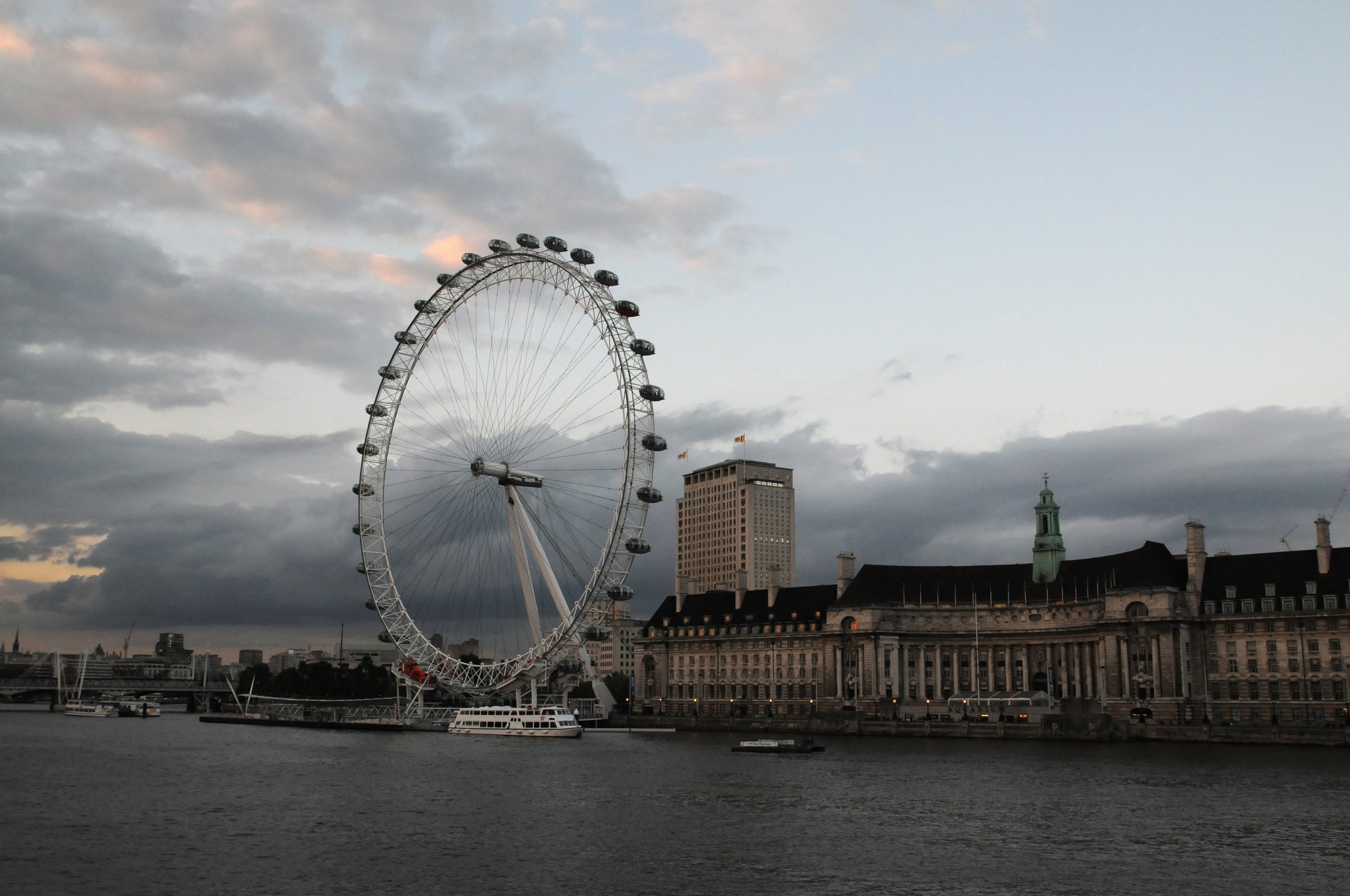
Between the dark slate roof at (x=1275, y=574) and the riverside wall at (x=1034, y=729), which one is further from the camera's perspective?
the dark slate roof at (x=1275, y=574)

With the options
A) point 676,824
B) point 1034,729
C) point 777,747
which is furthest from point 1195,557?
point 676,824

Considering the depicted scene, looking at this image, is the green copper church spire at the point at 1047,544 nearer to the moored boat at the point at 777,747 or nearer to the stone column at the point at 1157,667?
the stone column at the point at 1157,667

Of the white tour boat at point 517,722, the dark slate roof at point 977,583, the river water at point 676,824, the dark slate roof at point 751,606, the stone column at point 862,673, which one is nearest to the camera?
the river water at point 676,824

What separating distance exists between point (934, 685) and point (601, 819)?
116176mm

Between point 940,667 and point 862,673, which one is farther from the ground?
point 940,667

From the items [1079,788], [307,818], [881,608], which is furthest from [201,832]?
[881,608]

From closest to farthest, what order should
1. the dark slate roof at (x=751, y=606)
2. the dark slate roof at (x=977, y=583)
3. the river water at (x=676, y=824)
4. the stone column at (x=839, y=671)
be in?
the river water at (x=676, y=824)
the dark slate roof at (x=977, y=583)
the stone column at (x=839, y=671)
the dark slate roof at (x=751, y=606)

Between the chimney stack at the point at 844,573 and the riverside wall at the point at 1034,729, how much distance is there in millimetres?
27101

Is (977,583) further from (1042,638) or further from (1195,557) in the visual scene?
(1195,557)

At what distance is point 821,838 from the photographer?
54219mm

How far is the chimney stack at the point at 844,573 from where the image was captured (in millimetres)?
174875

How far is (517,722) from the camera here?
429 ft

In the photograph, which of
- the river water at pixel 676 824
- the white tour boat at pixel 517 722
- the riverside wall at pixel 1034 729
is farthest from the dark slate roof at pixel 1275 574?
the white tour boat at pixel 517 722

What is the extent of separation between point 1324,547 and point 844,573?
6198 cm
